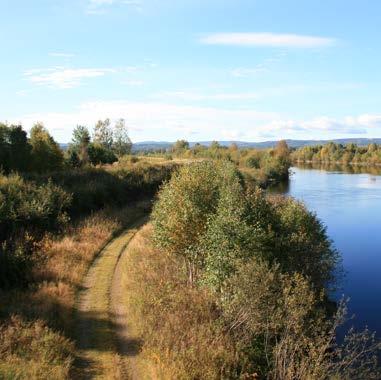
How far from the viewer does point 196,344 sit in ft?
46.6

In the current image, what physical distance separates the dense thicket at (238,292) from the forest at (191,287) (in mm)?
57

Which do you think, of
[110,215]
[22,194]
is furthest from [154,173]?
[22,194]

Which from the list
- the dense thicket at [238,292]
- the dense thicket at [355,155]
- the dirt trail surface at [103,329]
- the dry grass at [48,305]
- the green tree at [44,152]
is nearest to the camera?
the dry grass at [48,305]

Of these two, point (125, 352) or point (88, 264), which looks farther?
point (88, 264)

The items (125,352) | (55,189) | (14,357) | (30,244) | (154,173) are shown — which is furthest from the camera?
(154,173)

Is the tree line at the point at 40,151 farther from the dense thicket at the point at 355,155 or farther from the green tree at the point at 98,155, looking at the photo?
the dense thicket at the point at 355,155

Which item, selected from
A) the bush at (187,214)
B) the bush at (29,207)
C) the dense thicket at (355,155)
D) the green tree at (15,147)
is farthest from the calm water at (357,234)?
the dense thicket at (355,155)

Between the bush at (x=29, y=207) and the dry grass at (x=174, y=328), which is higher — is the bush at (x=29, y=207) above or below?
above

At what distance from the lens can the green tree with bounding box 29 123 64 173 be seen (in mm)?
55844

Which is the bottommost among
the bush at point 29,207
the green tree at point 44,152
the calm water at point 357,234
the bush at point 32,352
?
the calm water at point 357,234

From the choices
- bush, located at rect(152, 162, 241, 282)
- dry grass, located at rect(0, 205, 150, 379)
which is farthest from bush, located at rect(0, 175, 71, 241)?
bush, located at rect(152, 162, 241, 282)

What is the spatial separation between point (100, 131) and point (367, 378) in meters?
87.9

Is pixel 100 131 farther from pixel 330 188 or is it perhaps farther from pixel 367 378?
pixel 367 378

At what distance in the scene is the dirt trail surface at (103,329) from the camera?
13.0 metres
